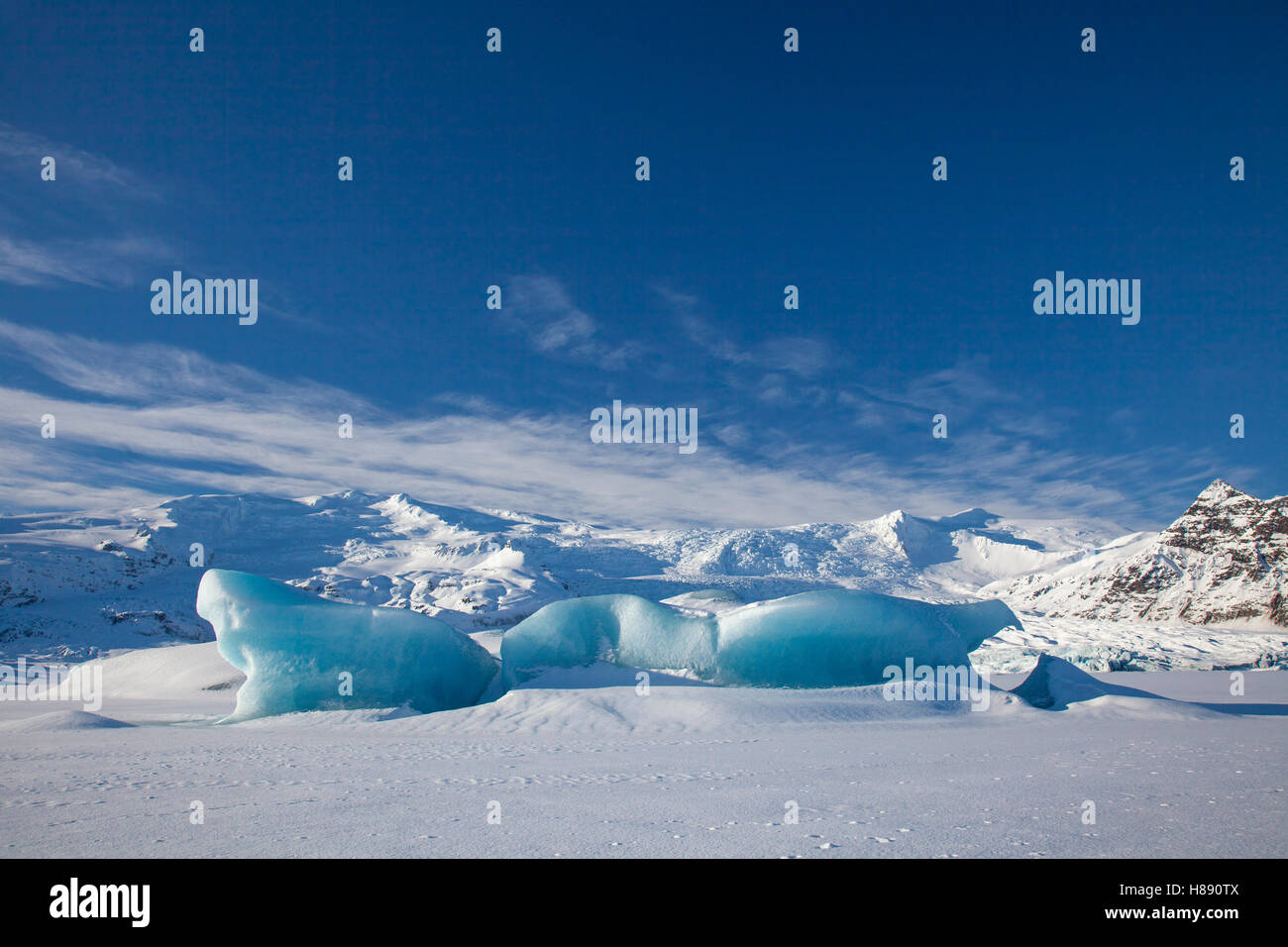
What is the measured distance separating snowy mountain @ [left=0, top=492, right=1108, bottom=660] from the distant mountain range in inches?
8.3

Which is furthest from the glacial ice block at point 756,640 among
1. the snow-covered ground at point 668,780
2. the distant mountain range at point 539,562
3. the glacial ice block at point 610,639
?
the distant mountain range at point 539,562

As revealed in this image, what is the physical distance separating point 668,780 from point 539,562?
64.0 meters

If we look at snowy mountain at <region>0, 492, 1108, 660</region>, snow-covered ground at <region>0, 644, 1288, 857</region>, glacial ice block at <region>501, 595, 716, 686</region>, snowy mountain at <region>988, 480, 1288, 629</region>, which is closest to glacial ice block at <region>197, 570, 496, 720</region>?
snow-covered ground at <region>0, 644, 1288, 857</region>

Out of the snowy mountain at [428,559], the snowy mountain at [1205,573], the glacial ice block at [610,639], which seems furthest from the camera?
the snowy mountain at [428,559]

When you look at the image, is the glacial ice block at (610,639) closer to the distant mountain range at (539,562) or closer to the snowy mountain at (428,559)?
the snowy mountain at (428,559)

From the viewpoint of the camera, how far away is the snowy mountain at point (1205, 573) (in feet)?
94.1

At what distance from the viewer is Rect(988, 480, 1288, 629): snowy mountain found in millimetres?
28688

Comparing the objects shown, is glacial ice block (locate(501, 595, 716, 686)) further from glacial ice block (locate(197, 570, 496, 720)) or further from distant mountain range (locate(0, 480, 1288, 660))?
distant mountain range (locate(0, 480, 1288, 660))

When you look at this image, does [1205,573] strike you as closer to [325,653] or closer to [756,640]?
[756,640]

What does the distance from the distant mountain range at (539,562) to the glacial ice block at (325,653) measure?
873cm

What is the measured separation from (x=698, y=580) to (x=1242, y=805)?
2623 inches

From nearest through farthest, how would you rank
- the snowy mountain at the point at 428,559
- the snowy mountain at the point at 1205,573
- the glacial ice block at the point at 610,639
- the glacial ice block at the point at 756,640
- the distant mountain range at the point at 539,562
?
the glacial ice block at the point at 756,640 < the glacial ice block at the point at 610,639 < the snowy mountain at the point at 1205,573 < the distant mountain range at the point at 539,562 < the snowy mountain at the point at 428,559

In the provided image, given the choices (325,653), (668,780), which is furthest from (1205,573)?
(325,653)
